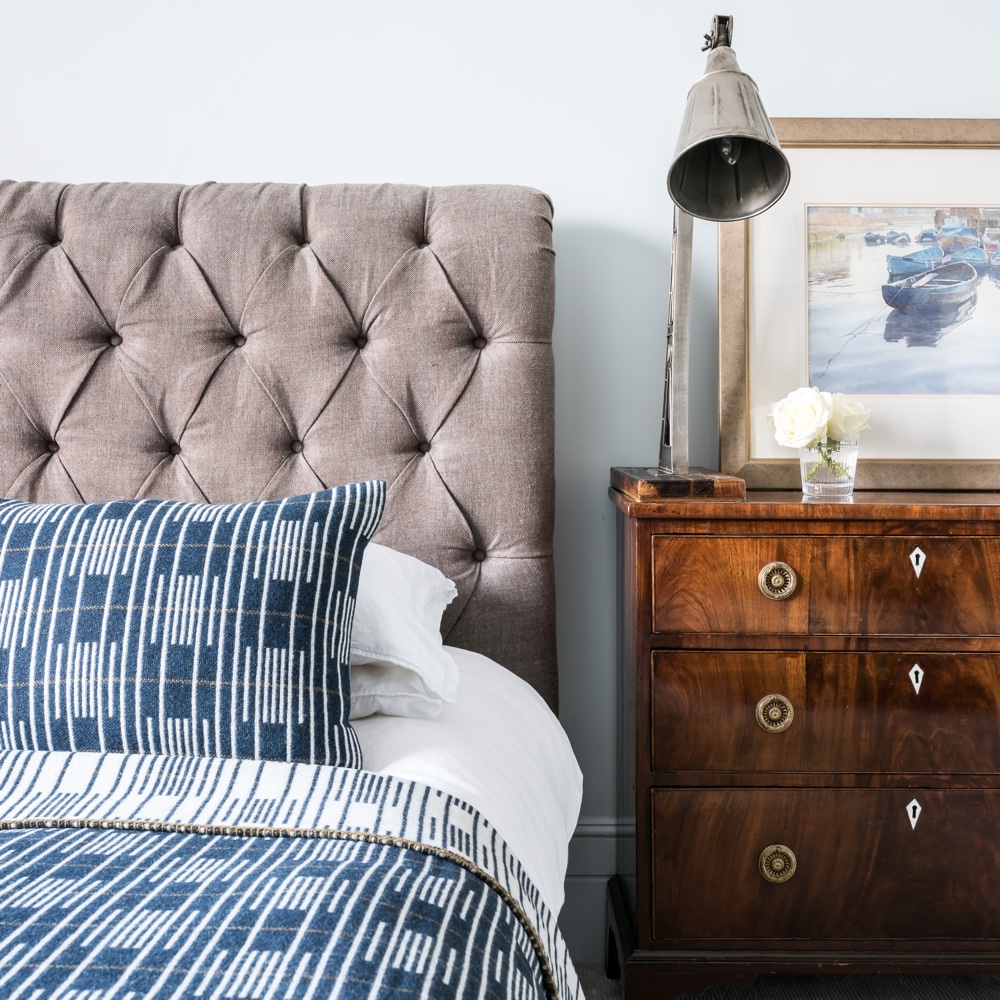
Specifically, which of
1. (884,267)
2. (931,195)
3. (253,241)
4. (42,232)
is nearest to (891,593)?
(884,267)

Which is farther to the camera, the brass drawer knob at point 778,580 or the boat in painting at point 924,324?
the boat in painting at point 924,324

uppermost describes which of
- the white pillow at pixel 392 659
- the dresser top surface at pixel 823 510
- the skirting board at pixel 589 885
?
the dresser top surface at pixel 823 510

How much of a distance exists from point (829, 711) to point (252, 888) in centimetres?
92

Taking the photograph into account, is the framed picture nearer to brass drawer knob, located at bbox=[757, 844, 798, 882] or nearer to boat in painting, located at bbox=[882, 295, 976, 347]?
boat in painting, located at bbox=[882, 295, 976, 347]

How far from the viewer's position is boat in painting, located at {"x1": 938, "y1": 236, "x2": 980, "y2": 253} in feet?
4.99

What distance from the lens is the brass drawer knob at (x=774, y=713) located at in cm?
120

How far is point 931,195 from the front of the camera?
60.1 inches

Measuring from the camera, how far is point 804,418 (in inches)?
50.3

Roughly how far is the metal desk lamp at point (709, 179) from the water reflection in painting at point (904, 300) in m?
0.35

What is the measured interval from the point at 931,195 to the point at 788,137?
29 centimetres

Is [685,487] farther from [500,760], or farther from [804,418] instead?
[500,760]

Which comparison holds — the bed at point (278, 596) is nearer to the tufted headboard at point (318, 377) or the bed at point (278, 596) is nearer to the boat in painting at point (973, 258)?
the tufted headboard at point (318, 377)

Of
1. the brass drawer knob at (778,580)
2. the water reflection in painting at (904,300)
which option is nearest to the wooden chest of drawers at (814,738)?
the brass drawer knob at (778,580)

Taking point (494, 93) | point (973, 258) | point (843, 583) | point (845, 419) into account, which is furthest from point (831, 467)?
point (494, 93)
